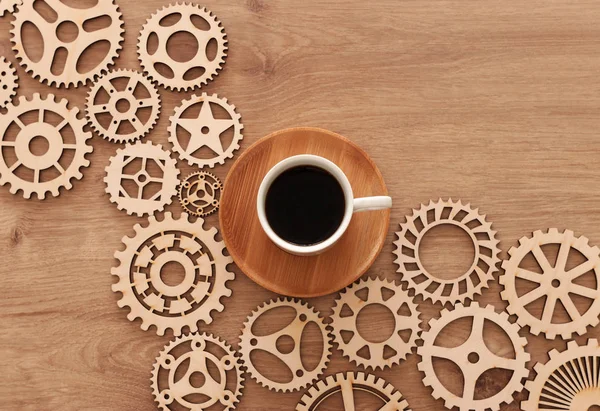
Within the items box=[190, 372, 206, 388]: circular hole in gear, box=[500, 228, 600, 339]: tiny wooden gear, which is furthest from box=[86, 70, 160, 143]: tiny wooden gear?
box=[500, 228, 600, 339]: tiny wooden gear

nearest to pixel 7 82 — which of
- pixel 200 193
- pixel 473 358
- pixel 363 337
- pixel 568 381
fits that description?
pixel 200 193

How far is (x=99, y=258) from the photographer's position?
3.38 ft

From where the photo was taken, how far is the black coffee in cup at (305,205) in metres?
0.86

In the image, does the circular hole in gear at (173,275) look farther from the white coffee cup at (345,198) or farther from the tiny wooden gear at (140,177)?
the white coffee cup at (345,198)

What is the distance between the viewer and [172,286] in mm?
1021

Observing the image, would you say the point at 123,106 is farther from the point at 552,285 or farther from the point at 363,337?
the point at 552,285

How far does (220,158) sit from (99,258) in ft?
0.97

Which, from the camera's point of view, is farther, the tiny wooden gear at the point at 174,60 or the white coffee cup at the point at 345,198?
the tiny wooden gear at the point at 174,60

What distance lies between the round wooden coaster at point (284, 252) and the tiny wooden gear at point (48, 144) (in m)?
0.33

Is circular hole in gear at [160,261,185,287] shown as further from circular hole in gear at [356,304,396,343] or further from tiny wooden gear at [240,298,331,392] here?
circular hole in gear at [356,304,396,343]

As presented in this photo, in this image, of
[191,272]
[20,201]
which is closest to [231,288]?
[191,272]

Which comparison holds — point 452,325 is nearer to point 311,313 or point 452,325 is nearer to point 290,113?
point 311,313

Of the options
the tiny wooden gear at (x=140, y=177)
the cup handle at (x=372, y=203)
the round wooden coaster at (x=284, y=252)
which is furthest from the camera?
the tiny wooden gear at (x=140, y=177)

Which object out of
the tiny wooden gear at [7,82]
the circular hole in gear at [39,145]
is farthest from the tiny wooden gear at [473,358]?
the tiny wooden gear at [7,82]
